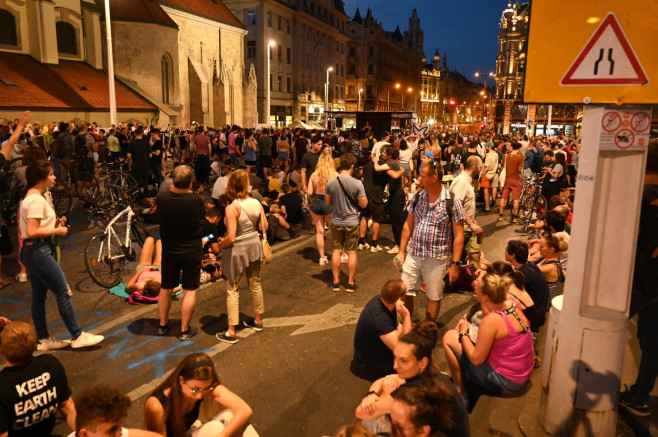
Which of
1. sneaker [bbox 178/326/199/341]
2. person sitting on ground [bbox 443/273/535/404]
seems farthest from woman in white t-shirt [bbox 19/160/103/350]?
person sitting on ground [bbox 443/273/535/404]

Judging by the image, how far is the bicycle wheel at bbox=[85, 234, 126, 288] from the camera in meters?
7.36

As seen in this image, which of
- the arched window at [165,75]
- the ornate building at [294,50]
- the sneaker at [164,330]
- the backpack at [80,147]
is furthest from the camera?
the ornate building at [294,50]

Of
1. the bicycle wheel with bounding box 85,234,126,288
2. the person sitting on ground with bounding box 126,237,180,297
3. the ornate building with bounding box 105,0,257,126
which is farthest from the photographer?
the ornate building with bounding box 105,0,257,126

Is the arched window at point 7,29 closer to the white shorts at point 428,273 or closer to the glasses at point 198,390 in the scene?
the white shorts at point 428,273

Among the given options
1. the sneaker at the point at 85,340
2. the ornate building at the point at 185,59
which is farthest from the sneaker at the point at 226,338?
the ornate building at the point at 185,59

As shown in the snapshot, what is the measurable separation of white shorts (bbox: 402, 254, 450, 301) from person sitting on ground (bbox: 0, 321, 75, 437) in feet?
11.8

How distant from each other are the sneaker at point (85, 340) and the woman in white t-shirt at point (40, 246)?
0.14 m

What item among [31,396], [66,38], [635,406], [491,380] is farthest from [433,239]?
[66,38]

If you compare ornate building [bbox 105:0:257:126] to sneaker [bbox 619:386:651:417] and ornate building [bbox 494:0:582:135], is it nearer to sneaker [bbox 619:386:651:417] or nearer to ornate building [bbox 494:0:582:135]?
sneaker [bbox 619:386:651:417]

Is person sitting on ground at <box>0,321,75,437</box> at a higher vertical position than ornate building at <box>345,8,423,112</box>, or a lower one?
lower

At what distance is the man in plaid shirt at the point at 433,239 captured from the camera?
5.57 meters

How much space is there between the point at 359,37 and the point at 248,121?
173 ft

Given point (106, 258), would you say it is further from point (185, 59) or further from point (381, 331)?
point (185, 59)

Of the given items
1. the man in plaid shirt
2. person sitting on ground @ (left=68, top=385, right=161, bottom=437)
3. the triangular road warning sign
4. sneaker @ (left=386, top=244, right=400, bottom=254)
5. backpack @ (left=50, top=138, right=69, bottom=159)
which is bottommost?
sneaker @ (left=386, top=244, right=400, bottom=254)
